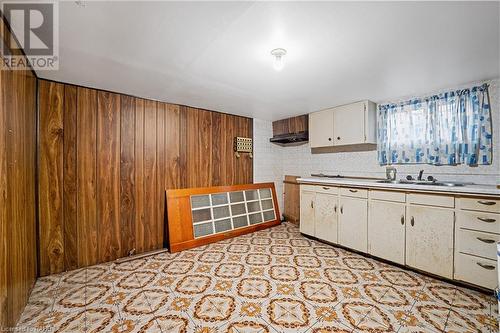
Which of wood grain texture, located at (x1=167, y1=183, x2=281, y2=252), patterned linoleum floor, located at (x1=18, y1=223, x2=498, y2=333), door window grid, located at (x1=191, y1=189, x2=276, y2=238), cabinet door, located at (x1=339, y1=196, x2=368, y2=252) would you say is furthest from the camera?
door window grid, located at (x1=191, y1=189, x2=276, y2=238)

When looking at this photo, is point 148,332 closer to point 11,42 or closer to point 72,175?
point 72,175

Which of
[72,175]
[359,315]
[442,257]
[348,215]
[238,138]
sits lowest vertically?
[359,315]

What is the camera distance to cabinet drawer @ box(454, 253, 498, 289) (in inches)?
77.1

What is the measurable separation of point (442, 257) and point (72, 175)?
404 centimetres

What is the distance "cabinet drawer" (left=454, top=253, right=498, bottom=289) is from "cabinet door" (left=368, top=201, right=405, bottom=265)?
468 millimetres

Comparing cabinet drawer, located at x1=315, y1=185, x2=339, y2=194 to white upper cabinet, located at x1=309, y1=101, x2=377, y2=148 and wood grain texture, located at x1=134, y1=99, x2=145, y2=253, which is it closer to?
white upper cabinet, located at x1=309, y1=101, x2=377, y2=148

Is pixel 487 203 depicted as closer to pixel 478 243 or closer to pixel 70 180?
pixel 478 243

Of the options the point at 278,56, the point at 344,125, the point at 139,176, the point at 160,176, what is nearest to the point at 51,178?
the point at 139,176

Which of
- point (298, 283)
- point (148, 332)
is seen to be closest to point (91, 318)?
point (148, 332)

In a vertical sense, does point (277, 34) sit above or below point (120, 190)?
above

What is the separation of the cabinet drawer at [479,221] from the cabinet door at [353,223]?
893 millimetres

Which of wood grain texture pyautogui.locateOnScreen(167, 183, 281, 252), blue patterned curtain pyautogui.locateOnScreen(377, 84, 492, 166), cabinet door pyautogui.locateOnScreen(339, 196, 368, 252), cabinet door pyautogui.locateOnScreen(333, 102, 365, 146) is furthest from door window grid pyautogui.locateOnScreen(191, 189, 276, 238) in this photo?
blue patterned curtain pyautogui.locateOnScreen(377, 84, 492, 166)

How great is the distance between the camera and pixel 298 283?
87.0 inches

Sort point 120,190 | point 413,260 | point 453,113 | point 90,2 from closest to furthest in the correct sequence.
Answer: point 90,2
point 413,260
point 453,113
point 120,190
